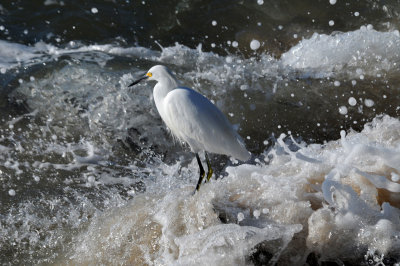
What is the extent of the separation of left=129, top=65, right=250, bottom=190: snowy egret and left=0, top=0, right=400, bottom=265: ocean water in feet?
0.53

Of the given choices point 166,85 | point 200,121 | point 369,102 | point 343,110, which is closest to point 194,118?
point 200,121

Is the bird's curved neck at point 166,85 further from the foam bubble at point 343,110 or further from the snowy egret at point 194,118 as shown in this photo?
the foam bubble at point 343,110

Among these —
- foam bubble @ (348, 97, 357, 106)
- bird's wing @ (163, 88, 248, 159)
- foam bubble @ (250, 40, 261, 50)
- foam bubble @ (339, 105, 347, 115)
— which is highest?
bird's wing @ (163, 88, 248, 159)

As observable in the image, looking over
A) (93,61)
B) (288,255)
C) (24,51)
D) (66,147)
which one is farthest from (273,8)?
(288,255)

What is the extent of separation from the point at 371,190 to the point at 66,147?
2.57 metres

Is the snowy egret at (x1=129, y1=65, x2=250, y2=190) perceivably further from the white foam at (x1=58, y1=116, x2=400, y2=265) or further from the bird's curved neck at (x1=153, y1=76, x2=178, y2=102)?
the white foam at (x1=58, y1=116, x2=400, y2=265)

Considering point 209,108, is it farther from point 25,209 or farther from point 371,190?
point 25,209

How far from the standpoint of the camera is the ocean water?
2.39 metres

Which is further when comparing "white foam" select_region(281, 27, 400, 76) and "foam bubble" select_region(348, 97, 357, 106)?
"white foam" select_region(281, 27, 400, 76)

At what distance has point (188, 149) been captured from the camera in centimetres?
420

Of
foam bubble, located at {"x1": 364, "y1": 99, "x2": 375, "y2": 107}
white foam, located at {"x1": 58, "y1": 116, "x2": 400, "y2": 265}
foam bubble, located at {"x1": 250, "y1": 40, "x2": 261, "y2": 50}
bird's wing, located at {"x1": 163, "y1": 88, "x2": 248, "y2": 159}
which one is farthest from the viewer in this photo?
foam bubble, located at {"x1": 250, "y1": 40, "x2": 261, "y2": 50}

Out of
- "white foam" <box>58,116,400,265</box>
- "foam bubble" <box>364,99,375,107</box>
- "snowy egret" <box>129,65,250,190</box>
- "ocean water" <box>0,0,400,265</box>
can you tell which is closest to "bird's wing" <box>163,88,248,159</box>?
"snowy egret" <box>129,65,250,190</box>

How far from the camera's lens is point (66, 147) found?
4102 mm

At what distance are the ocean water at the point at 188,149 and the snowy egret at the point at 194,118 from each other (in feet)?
0.53
